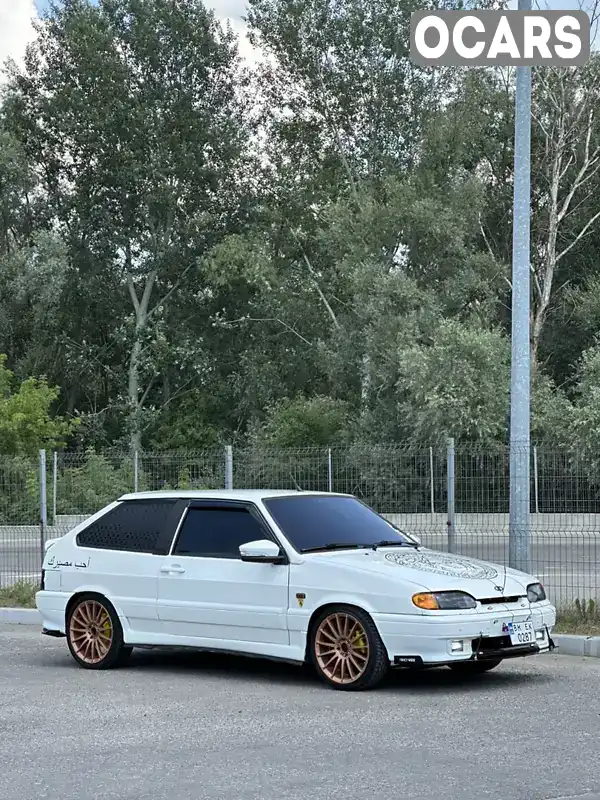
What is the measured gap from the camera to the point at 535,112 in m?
41.7

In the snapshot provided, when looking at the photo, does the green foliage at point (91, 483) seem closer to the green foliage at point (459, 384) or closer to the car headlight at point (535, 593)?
the car headlight at point (535, 593)

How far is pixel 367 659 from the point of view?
9.67 meters

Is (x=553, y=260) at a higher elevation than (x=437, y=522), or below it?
higher

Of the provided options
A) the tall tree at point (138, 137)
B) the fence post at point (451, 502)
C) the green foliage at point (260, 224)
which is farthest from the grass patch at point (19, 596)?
the tall tree at point (138, 137)

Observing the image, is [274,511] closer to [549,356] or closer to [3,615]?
[3,615]

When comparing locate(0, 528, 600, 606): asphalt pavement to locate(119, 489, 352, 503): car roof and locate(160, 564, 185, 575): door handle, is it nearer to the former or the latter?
locate(119, 489, 352, 503): car roof

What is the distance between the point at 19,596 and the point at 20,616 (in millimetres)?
975

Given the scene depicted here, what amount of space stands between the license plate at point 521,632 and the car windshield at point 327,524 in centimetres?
150

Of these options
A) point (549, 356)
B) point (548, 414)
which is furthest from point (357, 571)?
point (549, 356)

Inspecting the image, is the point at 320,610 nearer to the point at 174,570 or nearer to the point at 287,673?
the point at 287,673

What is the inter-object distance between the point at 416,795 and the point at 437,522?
875cm

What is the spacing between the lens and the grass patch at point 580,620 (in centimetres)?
1210

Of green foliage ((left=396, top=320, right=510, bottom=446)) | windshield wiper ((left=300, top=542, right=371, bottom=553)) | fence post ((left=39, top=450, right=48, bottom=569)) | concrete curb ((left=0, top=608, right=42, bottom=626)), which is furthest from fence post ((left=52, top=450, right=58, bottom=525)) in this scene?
green foliage ((left=396, top=320, right=510, bottom=446))

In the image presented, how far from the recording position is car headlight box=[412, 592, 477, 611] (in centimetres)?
952
